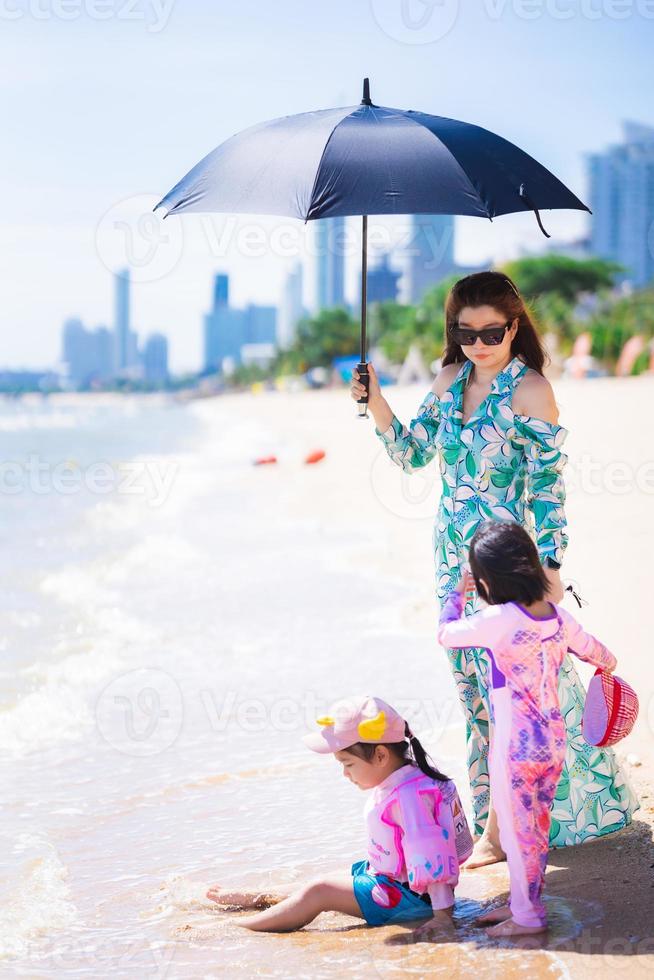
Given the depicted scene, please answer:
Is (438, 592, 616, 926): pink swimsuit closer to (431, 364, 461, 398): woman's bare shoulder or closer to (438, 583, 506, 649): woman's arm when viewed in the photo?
(438, 583, 506, 649): woman's arm

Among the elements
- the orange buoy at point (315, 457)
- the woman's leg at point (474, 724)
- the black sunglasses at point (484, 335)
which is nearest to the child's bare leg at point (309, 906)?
the woman's leg at point (474, 724)

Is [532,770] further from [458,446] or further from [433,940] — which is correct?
[458,446]

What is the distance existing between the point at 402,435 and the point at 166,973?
1.79 meters

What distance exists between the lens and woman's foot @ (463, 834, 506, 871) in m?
3.43

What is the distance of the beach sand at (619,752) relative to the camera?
2.76m

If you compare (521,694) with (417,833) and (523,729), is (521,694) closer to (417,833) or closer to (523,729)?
(523,729)

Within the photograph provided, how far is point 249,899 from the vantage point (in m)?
3.24

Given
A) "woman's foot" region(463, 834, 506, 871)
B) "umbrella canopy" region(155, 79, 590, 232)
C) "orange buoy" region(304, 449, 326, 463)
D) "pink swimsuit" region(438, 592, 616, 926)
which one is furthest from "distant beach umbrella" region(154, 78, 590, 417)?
"orange buoy" region(304, 449, 326, 463)

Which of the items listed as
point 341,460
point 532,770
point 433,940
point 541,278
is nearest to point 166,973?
point 433,940

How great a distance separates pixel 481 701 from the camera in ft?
11.5

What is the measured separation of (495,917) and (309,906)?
0.52 meters

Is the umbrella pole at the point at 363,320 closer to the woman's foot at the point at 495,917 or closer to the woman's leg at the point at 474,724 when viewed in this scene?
the woman's leg at the point at 474,724

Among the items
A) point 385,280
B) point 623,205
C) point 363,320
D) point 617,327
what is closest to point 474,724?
point 363,320

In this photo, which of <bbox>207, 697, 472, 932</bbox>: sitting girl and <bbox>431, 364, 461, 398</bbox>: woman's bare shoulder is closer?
<bbox>207, 697, 472, 932</bbox>: sitting girl
